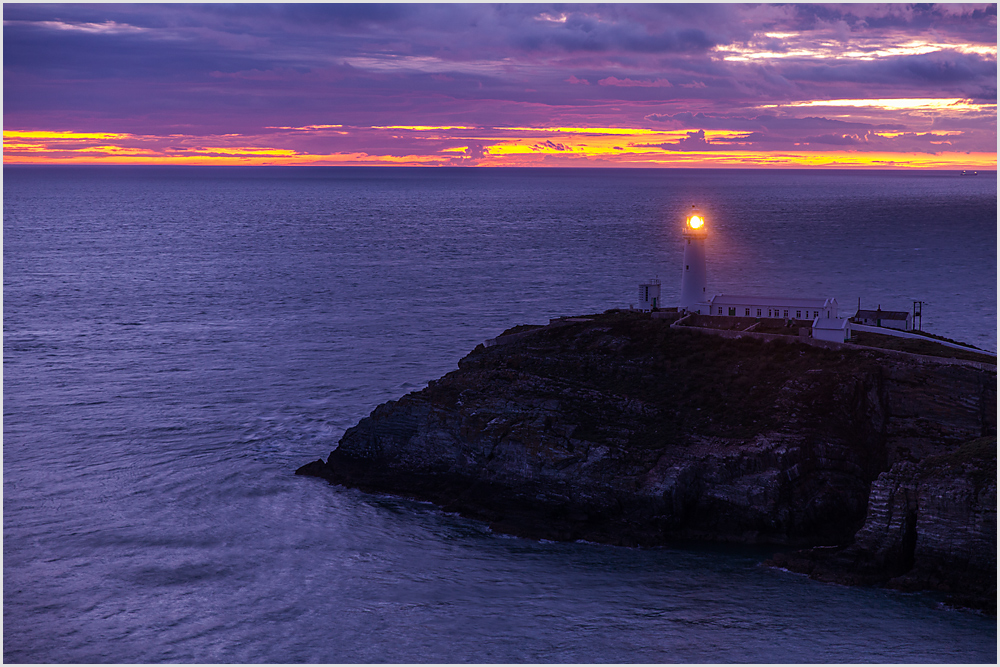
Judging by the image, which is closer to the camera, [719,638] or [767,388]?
[719,638]

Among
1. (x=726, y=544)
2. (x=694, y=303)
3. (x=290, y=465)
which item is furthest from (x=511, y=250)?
(x=726, y=544)

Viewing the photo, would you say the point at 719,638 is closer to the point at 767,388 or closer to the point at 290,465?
the point at 767,388

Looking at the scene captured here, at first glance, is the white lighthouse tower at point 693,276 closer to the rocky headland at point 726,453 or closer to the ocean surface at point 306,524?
the rocky headland at point 726,453

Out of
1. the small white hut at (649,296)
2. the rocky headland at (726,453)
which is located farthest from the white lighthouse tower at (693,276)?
the rocky headland at (726,453)

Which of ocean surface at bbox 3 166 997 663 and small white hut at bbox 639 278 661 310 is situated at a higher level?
small white hut at bbox 639 278 661 310

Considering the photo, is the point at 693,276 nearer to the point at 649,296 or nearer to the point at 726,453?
the point at 649,296

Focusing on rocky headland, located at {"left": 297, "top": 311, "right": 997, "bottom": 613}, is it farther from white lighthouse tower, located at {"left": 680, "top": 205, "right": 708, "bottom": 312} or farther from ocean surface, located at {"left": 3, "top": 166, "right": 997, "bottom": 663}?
white lighthouse tower, located at {"left": 680, "top": 205, "right": 708, "bottom": 312}

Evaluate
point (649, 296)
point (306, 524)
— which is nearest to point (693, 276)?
point (649, 296)

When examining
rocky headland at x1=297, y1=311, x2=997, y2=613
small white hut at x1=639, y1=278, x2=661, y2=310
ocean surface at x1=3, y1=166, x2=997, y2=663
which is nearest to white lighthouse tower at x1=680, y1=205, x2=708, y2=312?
small white hut at x1=639, y1=278, x2=661, y2=310
